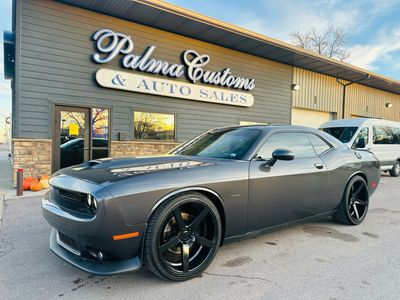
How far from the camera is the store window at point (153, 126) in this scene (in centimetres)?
892

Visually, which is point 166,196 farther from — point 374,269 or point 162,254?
point 374,269

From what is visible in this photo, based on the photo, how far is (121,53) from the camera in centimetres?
841

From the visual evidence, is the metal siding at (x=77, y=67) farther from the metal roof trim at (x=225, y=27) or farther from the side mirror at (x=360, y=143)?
the side mirror at (x=360, y=143)

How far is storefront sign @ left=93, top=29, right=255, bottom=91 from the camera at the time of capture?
8.10 m

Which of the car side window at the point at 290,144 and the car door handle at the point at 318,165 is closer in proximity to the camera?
the car side window at the point at 290,144

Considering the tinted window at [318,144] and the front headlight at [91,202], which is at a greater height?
the tinted window at [318,144]

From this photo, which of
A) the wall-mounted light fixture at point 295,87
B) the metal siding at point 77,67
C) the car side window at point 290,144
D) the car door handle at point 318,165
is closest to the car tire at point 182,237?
the car side window at point 290,144

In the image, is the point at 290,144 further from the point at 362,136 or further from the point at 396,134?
the point at 396,134

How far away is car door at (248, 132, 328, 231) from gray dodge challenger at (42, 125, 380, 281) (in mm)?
11

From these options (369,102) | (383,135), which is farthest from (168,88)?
(369,102)

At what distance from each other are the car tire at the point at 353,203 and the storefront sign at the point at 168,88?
6.50 m

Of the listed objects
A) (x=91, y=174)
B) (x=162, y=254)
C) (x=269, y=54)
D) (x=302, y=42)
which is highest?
(x=302, y=42)

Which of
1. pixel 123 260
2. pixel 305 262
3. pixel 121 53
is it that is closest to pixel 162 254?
pixel 123 260

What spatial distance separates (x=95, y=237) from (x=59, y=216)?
49 centimetres
